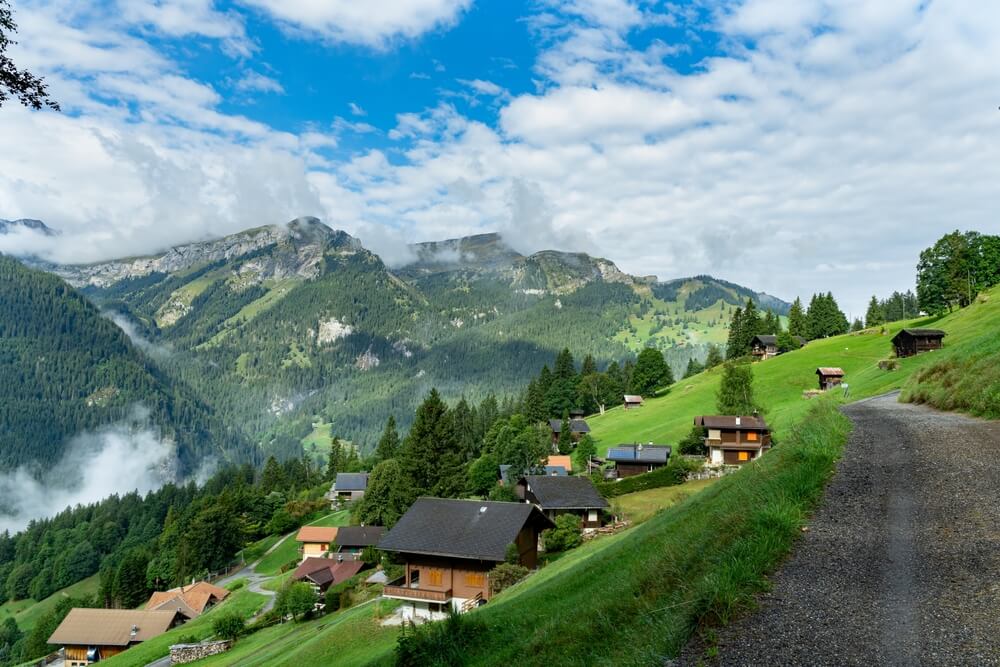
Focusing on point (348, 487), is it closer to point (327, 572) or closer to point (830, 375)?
point (327, 572)

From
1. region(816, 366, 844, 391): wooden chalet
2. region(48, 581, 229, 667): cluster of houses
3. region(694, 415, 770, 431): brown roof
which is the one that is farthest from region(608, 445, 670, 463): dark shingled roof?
region(48, 581, 229, 667): cluster of houses

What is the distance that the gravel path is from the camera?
665 cm

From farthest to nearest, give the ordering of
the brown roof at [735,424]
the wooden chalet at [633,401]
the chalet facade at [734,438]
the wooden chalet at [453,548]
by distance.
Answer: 1. the wooden chalet at [633,401]
2. the brown roof at [735,424]
3. the chalet facade at [734,438]
4. the wooden chalet at [453,548]

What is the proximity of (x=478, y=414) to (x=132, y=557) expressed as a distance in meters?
78.6

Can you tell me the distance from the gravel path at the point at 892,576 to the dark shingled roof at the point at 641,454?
6037cm

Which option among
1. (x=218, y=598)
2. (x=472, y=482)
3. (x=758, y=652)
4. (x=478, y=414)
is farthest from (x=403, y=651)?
(x=478, y=414)

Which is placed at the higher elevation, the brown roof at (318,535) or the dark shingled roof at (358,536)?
the dark shingled roof at (358,536)

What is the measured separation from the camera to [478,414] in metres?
152

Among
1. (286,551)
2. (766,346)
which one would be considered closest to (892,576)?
(286,551)

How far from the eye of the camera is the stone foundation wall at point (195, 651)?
173 feet

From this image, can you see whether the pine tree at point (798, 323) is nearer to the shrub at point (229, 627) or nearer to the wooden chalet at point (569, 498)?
the wooden chalet at point (569, 498)

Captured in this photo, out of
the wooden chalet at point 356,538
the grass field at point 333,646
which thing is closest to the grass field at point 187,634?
the wooden chalet at point 356,538

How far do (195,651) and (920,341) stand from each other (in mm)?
86013

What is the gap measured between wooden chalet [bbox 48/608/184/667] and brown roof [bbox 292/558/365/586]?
21489mm
